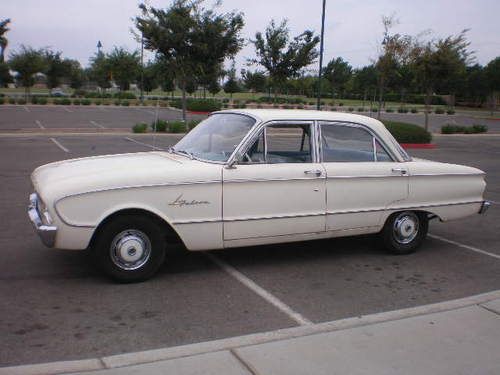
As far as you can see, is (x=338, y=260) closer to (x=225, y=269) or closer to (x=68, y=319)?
(x=225, y=269)

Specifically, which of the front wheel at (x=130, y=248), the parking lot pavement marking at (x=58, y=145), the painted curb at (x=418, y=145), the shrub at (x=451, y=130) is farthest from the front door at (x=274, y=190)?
the shrub at (x=451, y=130)

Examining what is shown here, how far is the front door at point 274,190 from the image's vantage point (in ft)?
17.9

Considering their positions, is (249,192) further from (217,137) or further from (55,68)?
(55,68)

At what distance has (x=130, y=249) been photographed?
516cm

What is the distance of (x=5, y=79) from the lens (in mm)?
64312

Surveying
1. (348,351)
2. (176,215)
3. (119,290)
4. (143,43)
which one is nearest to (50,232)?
(119,290)

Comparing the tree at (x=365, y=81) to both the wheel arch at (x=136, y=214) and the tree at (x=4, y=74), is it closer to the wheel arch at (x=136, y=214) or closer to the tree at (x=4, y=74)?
→ the tree at (x=4, y=74)

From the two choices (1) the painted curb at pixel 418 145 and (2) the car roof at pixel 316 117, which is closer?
(2) the car roof at pixel 316 117

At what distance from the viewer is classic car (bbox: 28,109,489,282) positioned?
504 centimetres

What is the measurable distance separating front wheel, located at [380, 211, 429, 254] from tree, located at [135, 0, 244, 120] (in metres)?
21.2

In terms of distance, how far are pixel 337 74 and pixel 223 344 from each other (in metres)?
74.4

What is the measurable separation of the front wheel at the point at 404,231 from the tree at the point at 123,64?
155 ft

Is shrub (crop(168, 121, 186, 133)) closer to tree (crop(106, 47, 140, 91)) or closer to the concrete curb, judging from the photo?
the concrete curb

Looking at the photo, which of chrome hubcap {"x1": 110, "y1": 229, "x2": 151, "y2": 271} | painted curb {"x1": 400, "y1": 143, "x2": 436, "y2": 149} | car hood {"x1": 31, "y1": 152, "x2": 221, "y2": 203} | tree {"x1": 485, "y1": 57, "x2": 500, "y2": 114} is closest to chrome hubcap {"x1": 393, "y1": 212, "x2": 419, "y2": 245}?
car hood {"x1": 31, "y1": 152, "x2": 221, "y2": 203}
